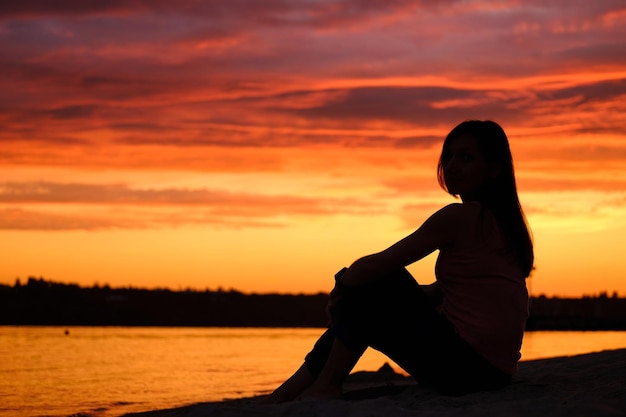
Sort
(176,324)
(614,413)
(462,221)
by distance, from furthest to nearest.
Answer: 1. (176,324)
2. (462,221)
3. (614,413)

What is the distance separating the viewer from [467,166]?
5.09 meters

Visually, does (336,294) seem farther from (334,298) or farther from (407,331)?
(407,331)

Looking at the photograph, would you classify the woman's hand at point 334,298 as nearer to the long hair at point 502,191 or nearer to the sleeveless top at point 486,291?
the sleeveless top at point 486,291

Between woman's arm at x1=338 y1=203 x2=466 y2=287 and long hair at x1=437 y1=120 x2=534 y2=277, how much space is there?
0.25m

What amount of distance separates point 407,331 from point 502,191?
0.96 meters

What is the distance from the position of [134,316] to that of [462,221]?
180 ft

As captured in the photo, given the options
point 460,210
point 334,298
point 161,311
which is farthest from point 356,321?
point 161,311

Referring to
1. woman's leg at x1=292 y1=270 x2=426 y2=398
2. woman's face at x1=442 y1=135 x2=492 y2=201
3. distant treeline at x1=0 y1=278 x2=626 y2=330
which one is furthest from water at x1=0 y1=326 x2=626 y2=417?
distant treeline at x1=0 y1=278 x2=626 y2=330

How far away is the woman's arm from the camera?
488 cm

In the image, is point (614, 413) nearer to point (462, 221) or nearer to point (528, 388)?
point (528, 388)

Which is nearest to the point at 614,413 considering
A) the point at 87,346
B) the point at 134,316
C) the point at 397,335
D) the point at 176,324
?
the point at 397,335

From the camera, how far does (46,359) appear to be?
61.0 ft

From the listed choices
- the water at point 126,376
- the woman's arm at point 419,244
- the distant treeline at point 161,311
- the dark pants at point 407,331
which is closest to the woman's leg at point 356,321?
the dark pants at point 407,331

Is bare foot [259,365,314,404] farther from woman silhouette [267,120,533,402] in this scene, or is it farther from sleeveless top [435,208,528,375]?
sleeveless top [435,208,528,375]
